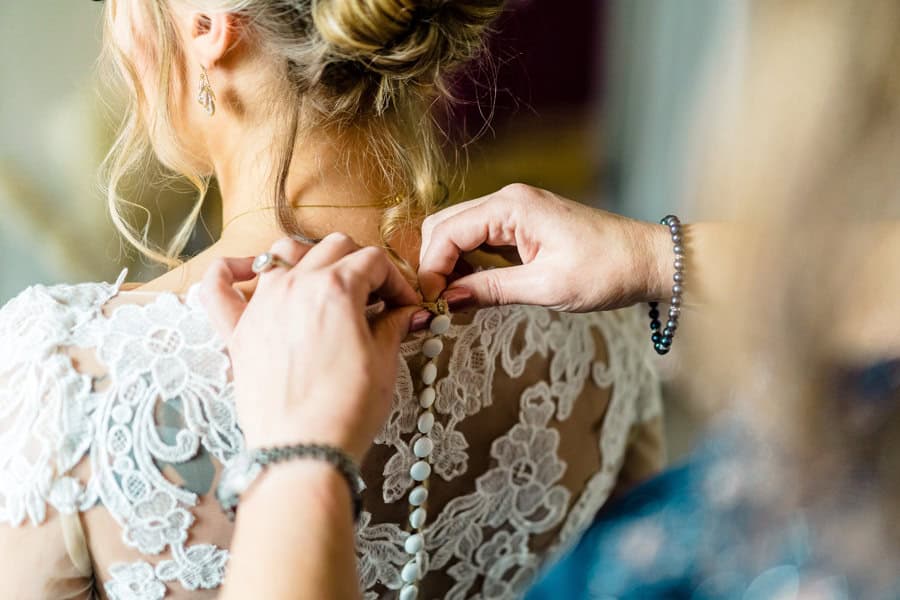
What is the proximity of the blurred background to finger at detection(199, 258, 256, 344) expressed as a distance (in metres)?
1.22

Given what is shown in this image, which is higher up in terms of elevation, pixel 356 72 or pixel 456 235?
pixel 356 72

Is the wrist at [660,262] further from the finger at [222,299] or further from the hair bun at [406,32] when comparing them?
the finger at [222,299]

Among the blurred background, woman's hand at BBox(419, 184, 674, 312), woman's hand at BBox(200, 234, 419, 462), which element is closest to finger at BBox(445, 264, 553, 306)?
woman's hand at BBox(419, 184, 674, 312)

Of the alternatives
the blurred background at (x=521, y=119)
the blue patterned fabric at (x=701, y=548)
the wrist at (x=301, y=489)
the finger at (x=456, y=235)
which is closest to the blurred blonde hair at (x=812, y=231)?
the blue patterned fabric at (x=701, y=548)

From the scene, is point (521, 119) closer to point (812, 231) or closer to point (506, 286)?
point (506, 286)

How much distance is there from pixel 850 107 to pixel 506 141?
7.58 ft

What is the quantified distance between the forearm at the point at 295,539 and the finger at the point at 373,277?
15cm

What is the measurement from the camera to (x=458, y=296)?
2.61ft

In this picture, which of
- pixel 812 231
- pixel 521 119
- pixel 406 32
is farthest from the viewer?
pixel 521 119

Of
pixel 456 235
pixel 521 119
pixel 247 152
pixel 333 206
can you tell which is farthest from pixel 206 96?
pixel 521 119

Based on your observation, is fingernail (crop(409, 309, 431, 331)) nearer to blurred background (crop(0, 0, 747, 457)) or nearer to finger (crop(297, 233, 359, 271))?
finger (crop(297, 233, 359, 271))

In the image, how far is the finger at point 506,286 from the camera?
0.81 metres

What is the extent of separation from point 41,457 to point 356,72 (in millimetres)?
443

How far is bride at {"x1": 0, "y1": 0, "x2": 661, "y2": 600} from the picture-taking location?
704 millimetres
